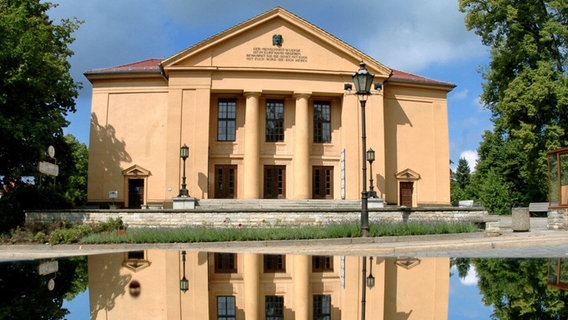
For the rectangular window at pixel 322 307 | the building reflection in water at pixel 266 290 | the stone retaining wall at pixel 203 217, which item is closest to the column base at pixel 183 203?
the stone retaining wall at pixel 203 217

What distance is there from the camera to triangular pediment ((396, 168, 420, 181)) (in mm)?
37125

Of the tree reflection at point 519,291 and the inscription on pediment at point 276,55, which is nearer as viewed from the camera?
the tree reflection at point 519,291

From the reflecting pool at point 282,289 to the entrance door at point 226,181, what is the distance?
76.8 ft

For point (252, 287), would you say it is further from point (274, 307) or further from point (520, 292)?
point (520, 292)

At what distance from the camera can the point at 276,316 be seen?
5977 millimetres

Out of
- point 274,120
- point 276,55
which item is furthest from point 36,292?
point 274,120

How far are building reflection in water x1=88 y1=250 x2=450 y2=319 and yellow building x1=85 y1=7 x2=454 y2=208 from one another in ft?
75.2

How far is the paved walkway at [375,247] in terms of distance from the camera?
1523cm

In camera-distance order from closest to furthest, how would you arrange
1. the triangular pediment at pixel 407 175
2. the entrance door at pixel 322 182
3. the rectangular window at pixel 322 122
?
the entrance door at pixel 322 182, the rectangular window at pixel 322 122, the triangular pediment at pixel 407 175

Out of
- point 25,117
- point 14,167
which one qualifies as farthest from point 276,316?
point 14,167

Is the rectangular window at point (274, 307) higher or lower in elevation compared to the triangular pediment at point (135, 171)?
lower

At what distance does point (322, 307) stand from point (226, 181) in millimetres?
29588

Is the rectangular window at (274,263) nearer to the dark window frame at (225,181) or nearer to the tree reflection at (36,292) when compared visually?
the tree reflection at (36,292)

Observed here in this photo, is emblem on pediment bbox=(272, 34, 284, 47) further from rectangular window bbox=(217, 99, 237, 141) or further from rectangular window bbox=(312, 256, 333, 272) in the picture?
rectangular window bbox=(312, 256, 333, 272)
